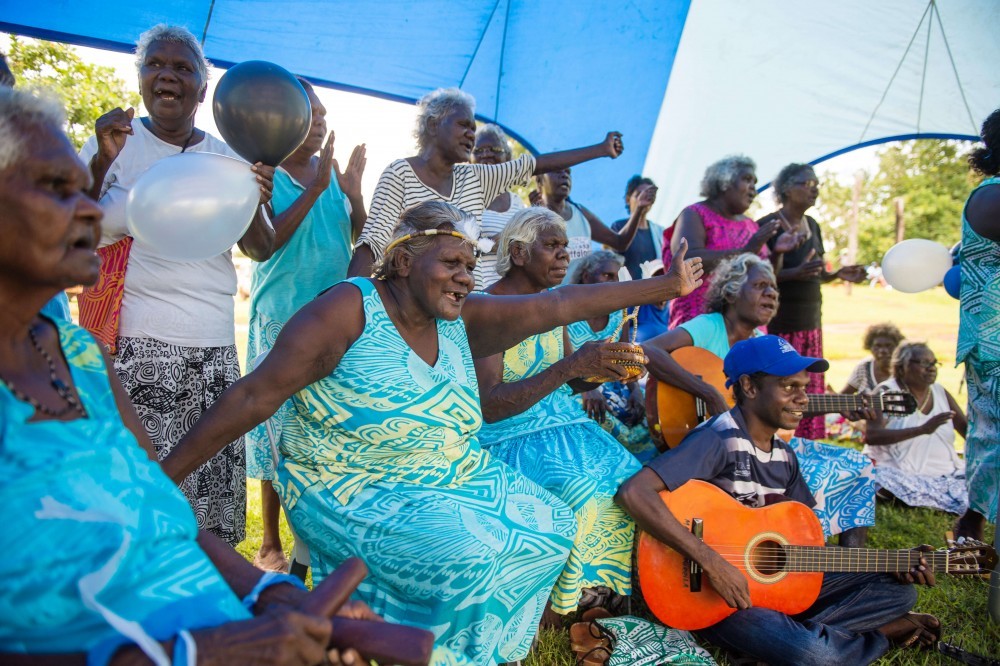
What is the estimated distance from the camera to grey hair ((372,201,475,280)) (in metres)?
2.77

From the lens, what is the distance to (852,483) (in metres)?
4.00

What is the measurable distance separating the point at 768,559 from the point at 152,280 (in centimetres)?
274

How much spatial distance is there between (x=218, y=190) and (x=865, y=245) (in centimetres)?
3791

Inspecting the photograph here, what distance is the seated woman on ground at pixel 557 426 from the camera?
10.5 ft

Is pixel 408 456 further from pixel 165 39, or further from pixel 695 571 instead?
pixel 165 39

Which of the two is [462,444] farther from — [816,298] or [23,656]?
[816,298]

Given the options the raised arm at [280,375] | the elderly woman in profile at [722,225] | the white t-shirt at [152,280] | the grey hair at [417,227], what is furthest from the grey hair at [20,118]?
the elderly woman in profile at [722,225]

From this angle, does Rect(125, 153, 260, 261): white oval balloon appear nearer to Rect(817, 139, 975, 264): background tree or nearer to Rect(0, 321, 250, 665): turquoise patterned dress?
Rect(0, 321, 250, 665): turquoise patterned dress

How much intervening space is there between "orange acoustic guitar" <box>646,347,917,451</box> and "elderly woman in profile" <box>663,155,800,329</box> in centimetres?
95

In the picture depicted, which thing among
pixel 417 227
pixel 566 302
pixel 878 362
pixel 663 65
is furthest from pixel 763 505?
pixel 663 65

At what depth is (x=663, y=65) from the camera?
7.32 m

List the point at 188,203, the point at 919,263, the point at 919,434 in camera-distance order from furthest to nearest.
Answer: the point at 919,434 < the point at 919,263 < the point at 188,203

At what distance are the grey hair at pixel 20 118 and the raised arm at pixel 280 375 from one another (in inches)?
39.2

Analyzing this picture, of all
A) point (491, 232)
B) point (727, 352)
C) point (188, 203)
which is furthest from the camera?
point (491, 232)
